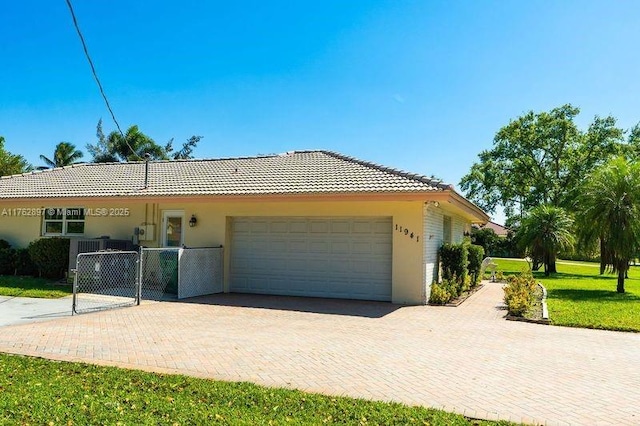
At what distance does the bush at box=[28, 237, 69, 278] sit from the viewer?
630 inches

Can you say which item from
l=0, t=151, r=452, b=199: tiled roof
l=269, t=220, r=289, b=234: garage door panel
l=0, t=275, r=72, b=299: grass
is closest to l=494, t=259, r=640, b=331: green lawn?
l=0, t=151, r=452, b=199: tiled roof

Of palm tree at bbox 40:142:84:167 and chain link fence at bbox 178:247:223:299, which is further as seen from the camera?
palm tree at bbox 40:142:84:167

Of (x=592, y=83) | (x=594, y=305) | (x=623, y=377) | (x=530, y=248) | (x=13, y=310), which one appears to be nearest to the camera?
(x=623, y=377)

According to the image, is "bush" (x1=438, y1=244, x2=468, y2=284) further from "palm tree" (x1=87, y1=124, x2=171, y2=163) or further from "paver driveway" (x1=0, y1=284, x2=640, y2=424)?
"palm tree" (x1=87, y1=124, x2=171, y2=163)

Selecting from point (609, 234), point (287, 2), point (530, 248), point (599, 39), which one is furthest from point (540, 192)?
point (287, 2)

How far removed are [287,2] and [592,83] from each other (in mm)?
12421

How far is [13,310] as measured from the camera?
1072 cm

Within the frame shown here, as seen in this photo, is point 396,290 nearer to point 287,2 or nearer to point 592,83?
point 287,2

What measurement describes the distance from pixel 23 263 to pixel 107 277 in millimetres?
5151

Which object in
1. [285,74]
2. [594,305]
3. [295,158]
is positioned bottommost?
[594,305]

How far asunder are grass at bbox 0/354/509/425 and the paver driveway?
1.41ft

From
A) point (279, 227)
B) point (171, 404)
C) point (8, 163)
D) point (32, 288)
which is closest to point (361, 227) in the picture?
point (279, 227)

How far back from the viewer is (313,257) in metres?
14.0

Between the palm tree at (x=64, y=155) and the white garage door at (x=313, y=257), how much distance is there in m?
34.0
